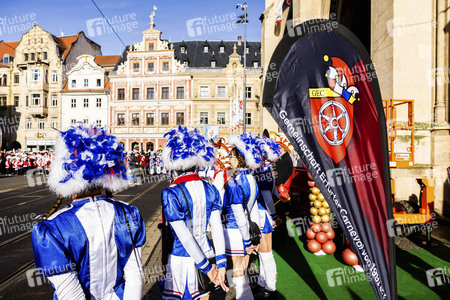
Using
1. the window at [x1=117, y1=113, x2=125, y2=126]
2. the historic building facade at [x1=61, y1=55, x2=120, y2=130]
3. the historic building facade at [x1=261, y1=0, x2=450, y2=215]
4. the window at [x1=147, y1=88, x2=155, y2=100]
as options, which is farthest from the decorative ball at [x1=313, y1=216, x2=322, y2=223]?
the historic building facade at [x1=61, y1=55, x2=120, y2=130]

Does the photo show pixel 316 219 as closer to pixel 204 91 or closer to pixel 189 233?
pixel 189 233

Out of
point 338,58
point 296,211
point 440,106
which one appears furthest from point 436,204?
point 338,58

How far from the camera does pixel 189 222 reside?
2.52m

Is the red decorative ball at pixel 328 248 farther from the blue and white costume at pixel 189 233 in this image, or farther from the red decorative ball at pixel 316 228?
the blue and white costume at pixel 189 233

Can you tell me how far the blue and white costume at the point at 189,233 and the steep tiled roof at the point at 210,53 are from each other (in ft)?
131

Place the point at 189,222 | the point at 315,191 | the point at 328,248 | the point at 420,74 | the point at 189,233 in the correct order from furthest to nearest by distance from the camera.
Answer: the point at 420,74
the point at 315,191
the point at 328,248
the point at 189,222
the point at 189,233

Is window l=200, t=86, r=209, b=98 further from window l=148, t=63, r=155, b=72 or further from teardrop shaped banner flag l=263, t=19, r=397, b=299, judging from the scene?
teardrop shaped banner flag l=263, t=19, r=397, b=299

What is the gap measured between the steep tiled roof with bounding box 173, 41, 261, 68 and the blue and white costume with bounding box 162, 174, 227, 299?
3986cm

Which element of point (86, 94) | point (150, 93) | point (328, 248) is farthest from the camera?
point (86, 94)

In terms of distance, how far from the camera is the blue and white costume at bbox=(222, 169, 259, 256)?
3.51m

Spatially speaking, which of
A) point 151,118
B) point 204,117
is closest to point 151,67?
point 151,118

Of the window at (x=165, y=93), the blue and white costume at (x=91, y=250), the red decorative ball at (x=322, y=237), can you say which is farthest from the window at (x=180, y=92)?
the blue and white costume at (x=91, y=250)

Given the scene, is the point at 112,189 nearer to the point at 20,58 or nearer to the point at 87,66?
the point at 87,66

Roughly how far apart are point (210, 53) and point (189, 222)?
42.6m
